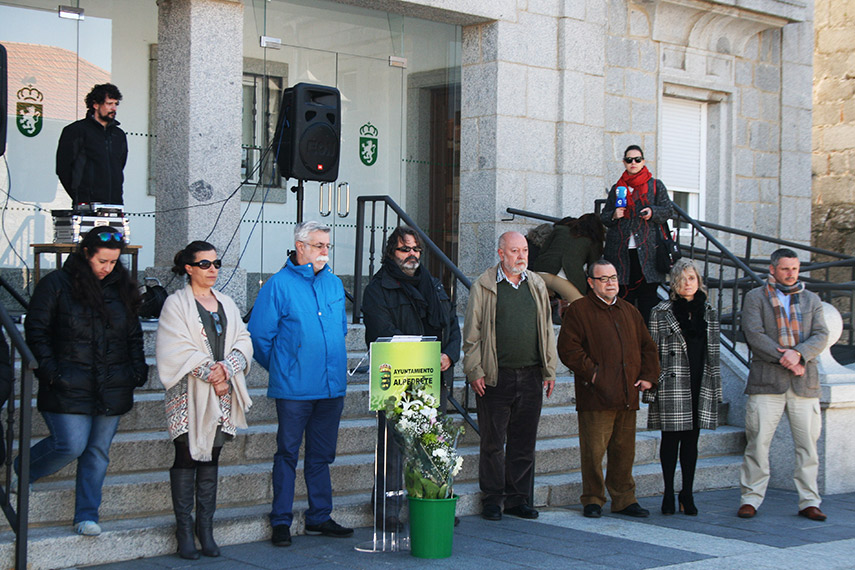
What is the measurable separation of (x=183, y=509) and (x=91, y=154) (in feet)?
12.3

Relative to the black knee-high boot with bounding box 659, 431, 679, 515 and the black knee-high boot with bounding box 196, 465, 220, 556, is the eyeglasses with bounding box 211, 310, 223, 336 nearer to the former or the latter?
the black knee-high boot with bounding box 196, 465, 220, 556

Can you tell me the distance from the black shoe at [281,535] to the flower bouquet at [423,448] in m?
0.74

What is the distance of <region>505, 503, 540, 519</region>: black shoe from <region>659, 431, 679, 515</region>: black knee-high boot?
95 cm

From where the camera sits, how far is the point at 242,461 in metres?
6.90

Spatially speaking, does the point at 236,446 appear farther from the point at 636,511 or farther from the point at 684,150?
the point at 684,150

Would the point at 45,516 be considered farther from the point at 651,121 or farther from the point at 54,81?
the point at 651,121

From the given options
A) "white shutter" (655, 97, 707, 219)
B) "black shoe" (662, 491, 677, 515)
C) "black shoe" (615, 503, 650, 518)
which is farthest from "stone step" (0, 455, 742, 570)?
"white shutter" (655, 97, 707, 219)

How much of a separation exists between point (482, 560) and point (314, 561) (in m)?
0.92

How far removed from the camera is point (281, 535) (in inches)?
242

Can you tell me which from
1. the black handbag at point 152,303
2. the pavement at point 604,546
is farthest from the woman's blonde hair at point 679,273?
the black handbag at point 152,303

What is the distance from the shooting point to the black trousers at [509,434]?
716 cm

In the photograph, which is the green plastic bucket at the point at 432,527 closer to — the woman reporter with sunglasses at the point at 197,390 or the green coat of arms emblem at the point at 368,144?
the woman reporter with sunglasses at the point at 197,390

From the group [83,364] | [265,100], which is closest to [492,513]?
[83,364]

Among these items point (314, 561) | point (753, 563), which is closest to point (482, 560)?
point (314, 561)
